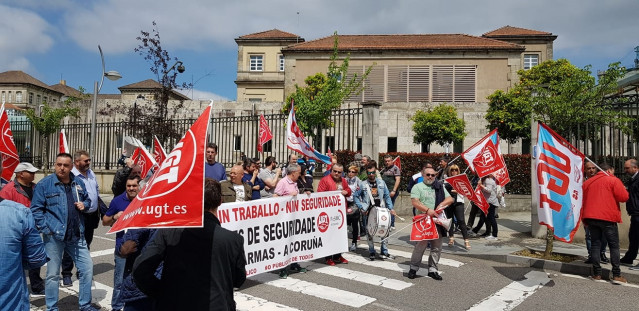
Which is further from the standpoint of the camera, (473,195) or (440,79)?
(440,79)

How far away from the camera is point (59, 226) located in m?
5.27

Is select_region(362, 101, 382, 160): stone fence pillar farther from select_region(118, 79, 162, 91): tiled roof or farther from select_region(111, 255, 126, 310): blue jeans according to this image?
select_region(118, 79, 162, 91): tiled roof

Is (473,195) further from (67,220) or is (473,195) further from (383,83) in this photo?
(383,83)

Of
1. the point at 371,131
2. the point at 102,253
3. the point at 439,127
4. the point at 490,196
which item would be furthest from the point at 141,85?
the point at 490,196

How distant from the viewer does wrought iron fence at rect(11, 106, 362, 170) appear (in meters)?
17.4

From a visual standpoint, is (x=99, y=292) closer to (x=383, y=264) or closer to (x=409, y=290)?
(x=409, y=290)

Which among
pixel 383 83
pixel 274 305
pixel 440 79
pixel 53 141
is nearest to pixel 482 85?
pixel 440 79

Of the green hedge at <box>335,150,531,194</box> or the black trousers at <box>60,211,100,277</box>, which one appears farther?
the green hedge at <box>335,150,531,194</box>

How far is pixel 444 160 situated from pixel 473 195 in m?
1.78

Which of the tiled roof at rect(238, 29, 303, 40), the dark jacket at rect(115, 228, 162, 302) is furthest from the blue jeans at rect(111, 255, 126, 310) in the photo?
the tiled roof at rect(238, 29, 303, 40)

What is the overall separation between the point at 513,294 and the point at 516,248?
3.33 metres

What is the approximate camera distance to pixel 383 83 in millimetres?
41875

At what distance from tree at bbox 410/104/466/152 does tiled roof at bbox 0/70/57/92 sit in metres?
85.3

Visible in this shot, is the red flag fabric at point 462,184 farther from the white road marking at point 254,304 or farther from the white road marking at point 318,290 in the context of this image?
the white road marking at point 254,304
